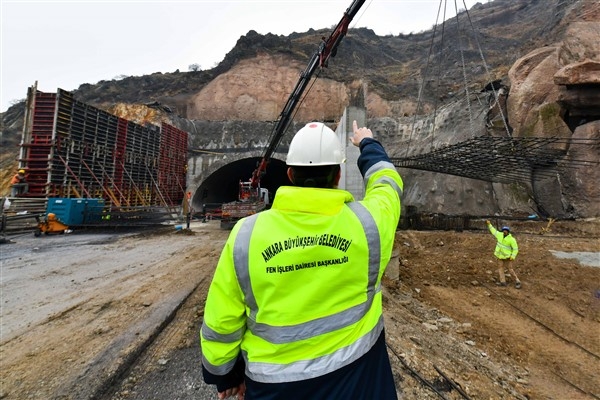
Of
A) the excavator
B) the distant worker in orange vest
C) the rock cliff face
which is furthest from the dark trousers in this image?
the distant worker in orange vest

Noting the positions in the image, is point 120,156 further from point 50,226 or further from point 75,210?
point 50,226

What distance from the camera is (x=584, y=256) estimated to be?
8516 mm

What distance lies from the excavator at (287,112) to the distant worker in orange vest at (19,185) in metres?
9.37

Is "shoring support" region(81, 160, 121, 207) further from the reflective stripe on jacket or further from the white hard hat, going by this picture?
the reflective stripe on jacket

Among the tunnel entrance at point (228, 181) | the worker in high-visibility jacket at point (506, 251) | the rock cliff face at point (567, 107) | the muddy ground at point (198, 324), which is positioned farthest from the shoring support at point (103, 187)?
the rock cliff face at point (567, 107)

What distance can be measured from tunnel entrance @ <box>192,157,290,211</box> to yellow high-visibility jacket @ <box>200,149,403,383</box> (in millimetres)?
21054

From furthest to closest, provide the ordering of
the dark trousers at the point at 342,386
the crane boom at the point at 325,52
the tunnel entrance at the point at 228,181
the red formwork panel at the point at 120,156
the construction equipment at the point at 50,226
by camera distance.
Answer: the tunnel entrance at the point at 228,181, the red formwork panel at the point at 120,156, the construction equipment at the point at 50,226, the crane boom at the point at 325,52, the dark trousers at the point at 342,386

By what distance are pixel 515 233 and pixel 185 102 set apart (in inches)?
1261

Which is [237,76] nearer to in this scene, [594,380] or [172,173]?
[172,173]

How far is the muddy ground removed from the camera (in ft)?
9.21

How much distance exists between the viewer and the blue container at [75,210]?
11938 mm

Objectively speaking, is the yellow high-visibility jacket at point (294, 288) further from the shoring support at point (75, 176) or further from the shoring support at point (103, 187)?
the shoring support at point (103, 187)

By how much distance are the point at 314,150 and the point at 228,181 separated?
29.0m

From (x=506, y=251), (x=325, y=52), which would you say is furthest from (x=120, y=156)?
(x=506, y=251)
